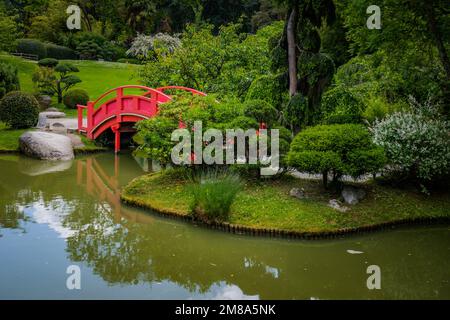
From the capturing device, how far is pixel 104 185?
45.9ft

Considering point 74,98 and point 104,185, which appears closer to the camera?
point 104,185

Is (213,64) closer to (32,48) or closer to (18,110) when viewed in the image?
(18,110)

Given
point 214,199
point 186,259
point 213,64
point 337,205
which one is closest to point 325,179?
point 337,205

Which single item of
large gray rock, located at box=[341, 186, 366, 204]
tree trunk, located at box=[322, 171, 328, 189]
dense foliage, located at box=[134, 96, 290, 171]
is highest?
dense foliage, located at box=[134, 96, 290, 171]

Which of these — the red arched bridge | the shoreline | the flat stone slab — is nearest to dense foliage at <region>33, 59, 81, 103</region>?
the flat stone slab

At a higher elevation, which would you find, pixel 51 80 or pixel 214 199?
pixel 51 80

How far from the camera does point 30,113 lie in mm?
19984

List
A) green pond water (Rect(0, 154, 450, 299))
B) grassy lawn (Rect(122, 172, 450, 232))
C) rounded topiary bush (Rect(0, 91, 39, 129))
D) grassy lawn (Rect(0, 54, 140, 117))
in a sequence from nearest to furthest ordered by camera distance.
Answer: green pond water (Rect(0, 154, 450, 299)) → grassy lawn (Rect(122, 172, 450, 232)) → rounded topiary bush (Rect(0, 91, 39, 129)) → grassy lawn (Rect(0, 54, 140, 117))

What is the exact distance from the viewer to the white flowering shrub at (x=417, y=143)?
10.7 metres

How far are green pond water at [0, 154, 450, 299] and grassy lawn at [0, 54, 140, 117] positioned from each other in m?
18.7

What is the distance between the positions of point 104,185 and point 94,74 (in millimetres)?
22967

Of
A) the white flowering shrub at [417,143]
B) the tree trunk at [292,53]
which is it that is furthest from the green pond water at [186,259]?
the tree trunk at [292,53]

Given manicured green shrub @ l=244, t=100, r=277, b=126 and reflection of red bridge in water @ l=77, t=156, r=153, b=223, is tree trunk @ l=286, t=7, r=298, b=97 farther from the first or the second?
reflection of red bridge in water @ l=77, t=156, r=153, b=223

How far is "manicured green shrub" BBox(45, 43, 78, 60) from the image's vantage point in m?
38.2
